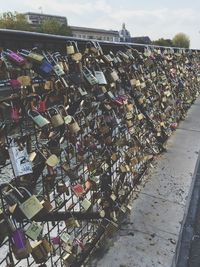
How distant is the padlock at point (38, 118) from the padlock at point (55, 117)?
16cm

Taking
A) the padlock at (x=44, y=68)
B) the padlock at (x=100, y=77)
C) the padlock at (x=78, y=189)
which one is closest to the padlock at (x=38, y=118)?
the padlock at (x=44, y=68)

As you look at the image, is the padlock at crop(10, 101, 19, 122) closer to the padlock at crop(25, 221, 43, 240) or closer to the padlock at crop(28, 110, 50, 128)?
the padlock at crop(28, 110, 50, 128)


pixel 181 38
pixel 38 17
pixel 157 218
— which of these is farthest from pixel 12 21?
pixel 157 218

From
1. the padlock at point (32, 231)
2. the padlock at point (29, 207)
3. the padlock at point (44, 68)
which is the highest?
the padlock at point (44, 68)

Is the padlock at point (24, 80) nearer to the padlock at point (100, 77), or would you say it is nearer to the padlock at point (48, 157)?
the padlock at point (48, 157)

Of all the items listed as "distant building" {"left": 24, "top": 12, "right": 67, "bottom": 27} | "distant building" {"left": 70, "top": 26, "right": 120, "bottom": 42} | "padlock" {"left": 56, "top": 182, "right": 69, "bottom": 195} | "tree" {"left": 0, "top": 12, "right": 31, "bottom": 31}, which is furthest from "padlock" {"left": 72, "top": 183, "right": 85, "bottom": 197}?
"distant building" {"left": 24, "top": 12, "right": 67, "bottom": 27}

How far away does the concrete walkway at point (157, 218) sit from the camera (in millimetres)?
2758

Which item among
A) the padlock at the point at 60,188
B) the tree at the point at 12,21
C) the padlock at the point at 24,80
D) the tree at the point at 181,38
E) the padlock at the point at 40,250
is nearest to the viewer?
Result: the padlock at the point at 24,80

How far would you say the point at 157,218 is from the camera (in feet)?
11.0

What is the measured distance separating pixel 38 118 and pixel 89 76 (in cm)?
75

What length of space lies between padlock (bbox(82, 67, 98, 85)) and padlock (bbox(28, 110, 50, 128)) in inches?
26.9

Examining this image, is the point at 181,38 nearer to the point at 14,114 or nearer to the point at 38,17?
the point at 38,17

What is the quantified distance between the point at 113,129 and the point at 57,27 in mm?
84162

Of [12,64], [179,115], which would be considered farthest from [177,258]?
[179,115]
